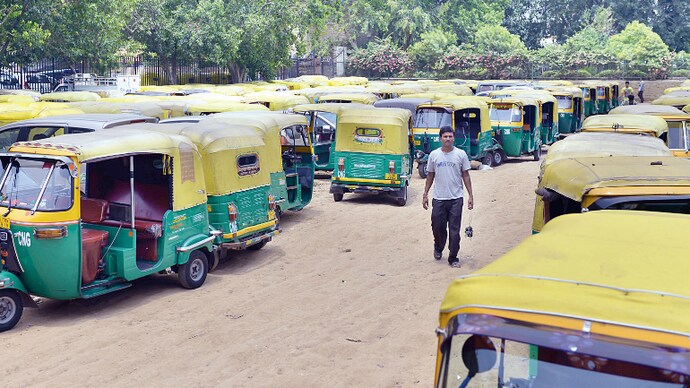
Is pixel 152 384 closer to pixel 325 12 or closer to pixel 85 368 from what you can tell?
pixel 85 368

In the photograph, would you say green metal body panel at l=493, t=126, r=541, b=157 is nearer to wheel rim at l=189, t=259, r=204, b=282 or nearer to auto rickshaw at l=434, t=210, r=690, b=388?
wheel rim at l=189, t=259, r=204, b=282

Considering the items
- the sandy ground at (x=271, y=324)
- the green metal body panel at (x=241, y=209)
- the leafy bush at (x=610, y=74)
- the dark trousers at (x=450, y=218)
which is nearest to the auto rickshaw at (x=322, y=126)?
the sandy ground at (x=271, y=324)

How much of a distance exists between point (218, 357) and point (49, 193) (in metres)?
2.70

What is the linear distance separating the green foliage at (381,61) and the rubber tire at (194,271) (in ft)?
164

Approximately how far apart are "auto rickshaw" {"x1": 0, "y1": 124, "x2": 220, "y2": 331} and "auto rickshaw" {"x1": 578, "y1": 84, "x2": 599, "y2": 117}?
93.0 ft

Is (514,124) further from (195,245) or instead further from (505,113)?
(195,245)

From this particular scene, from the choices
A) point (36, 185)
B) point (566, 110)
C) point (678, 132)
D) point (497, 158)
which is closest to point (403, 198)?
point (678, 132)

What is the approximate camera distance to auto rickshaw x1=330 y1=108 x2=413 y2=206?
58.7 ft

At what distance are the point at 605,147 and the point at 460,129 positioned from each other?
42.2ft

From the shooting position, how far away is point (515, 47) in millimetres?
63500

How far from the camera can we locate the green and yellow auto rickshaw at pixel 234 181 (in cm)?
1199

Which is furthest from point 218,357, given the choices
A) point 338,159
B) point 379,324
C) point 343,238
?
point 338,159

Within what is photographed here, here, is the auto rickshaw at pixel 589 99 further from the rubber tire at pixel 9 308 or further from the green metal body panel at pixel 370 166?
the rubber tire at pixel 9 308

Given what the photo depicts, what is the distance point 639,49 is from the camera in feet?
183
